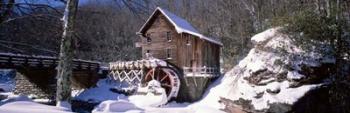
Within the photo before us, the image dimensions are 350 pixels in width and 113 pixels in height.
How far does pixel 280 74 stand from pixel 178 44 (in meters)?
14.1

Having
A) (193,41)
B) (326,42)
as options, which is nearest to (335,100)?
(326,42)

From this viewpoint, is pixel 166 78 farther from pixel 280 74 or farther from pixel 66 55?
pixel 66 55

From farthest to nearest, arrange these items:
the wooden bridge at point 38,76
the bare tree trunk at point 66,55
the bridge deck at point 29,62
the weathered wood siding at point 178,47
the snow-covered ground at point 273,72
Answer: the weathered wood siding at point 178,47 → the wooden bridge at point 38,76 → the bridge deck at point 29,62 → the snow-covered ground at point 273,72 → the bare tree trunk at point 66,55

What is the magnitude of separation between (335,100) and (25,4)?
12.2 m

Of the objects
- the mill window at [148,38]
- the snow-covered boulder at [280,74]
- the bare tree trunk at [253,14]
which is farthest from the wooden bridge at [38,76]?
the snow-covered boulder at [280,74]

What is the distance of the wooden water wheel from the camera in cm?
2675

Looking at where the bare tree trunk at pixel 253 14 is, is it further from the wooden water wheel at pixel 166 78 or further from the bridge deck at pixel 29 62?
the bridge deck at pixel 29 62

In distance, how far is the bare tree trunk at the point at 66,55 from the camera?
348 inches

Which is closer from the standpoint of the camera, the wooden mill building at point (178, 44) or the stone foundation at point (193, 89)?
the stone foundation at point (193, 89)

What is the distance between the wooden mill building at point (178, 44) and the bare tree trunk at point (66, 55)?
18.5 meters

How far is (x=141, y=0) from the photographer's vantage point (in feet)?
26.6

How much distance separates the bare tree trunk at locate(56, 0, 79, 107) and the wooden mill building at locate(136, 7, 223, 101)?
18.1 metres

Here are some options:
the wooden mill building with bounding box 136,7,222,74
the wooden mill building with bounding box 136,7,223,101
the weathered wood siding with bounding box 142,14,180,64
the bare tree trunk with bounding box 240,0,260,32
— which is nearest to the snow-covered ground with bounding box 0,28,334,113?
the wooden mill building with bounding box 136,7,223,101

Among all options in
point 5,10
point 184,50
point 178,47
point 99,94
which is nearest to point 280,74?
point 5,10
